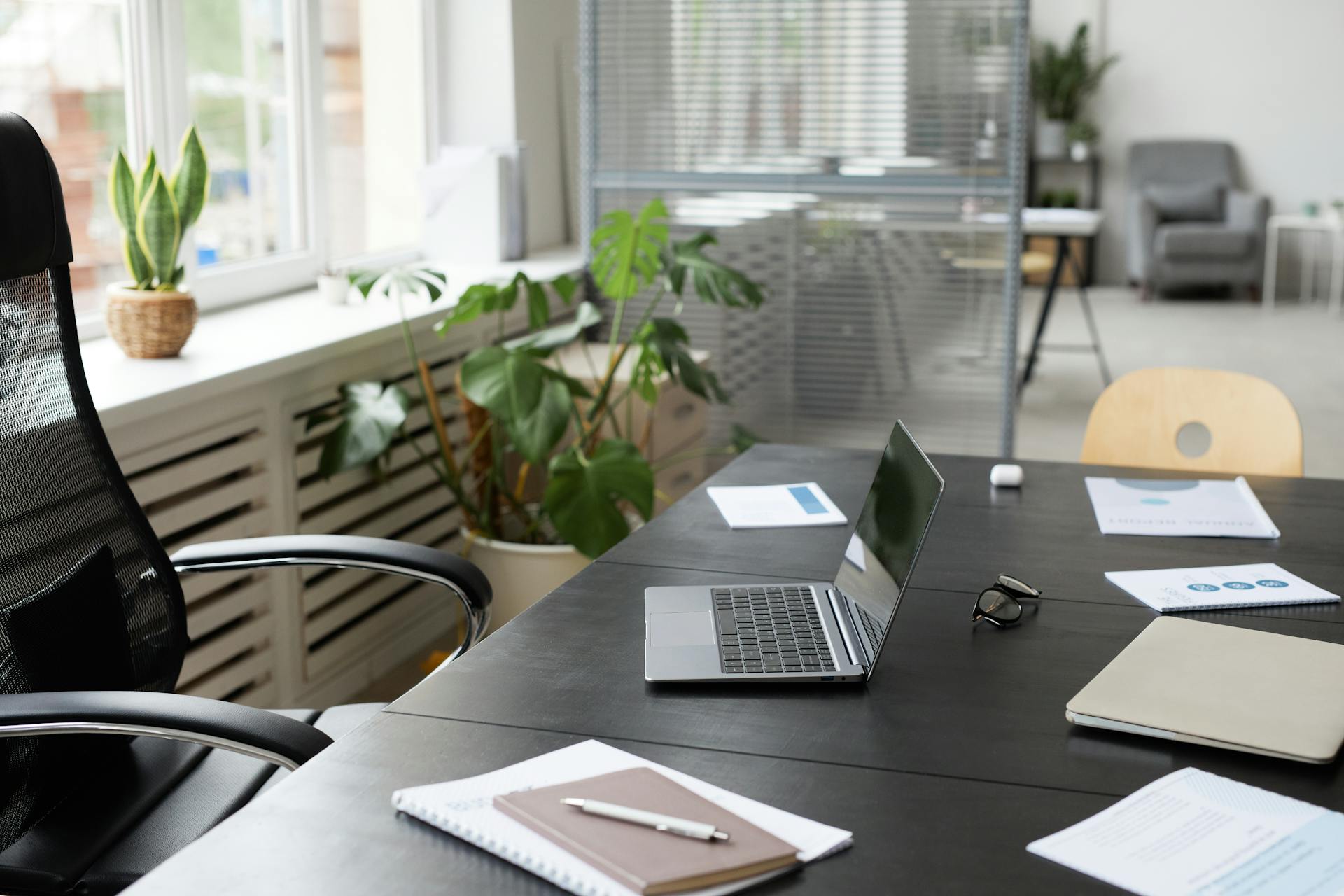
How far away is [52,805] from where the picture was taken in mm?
1575

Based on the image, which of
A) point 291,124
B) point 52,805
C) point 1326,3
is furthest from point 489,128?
point 1326,3

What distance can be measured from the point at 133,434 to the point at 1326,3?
31.5ft

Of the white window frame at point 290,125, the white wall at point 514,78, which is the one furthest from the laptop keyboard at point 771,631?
the white wall at point 514,78

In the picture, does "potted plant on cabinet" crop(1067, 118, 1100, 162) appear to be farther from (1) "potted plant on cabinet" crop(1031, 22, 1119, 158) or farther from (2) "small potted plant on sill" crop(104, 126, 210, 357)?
(2) "small potted plant on sill" crop(104, 126, 210, 357)

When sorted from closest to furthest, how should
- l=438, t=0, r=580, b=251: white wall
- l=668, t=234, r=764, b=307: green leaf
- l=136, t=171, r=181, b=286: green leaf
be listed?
1. l=136, t=171, r=181, b=286: green leaf
2. l=668, t=234, r=764, b=307: green leaf
3. l=438, t=0, r=580, b=251: white wall

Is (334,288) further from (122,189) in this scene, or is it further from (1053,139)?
(1053,139)

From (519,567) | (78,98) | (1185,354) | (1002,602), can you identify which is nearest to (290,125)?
(78,98)

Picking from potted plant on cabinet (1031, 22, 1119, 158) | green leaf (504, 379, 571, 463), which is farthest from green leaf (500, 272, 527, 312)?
potted plant on cabinet (1031, 22, 1119, 158)

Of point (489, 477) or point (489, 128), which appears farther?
point (489, 128)

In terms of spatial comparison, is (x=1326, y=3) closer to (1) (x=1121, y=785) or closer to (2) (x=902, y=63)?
(2) (x=902, y=63)

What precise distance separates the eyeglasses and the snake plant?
1.71 m

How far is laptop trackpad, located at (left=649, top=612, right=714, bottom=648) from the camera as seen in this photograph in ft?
4.94

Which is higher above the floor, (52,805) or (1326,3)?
(1326,3)

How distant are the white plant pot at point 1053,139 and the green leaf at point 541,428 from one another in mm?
8117
